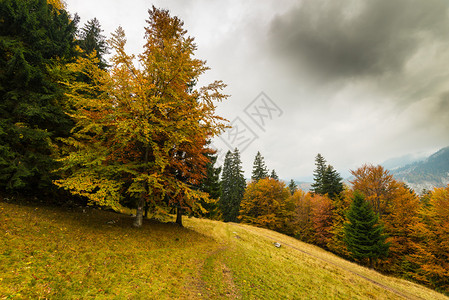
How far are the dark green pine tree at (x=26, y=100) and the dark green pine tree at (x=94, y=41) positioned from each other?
7512 millimetres

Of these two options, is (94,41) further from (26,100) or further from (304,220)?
(304,220)

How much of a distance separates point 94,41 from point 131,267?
25.0 metres

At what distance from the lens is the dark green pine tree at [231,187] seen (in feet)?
167

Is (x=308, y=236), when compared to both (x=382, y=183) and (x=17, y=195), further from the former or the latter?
(x=17, y=195)

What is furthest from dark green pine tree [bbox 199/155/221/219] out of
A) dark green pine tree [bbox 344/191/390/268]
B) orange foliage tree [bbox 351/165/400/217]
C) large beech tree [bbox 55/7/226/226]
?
orange foliage tree [bbox 351/165/400/217]

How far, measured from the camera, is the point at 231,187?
177 ft

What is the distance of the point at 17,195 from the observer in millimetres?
11922

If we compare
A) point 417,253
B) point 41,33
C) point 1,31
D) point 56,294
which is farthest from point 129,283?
point 417,253

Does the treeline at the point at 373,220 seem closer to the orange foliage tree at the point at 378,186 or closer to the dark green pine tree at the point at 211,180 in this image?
the orange foliage tree at the point at 378,186

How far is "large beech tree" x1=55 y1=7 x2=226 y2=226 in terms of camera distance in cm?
948

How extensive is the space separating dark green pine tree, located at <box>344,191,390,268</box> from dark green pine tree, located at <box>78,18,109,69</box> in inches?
1516

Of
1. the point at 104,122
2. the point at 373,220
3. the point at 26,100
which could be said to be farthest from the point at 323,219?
the point at 26,100

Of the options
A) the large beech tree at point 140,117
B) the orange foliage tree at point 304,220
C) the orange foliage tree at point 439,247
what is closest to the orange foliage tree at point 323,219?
the orange foliage tree at point 304,220

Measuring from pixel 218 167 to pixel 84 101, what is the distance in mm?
18549
